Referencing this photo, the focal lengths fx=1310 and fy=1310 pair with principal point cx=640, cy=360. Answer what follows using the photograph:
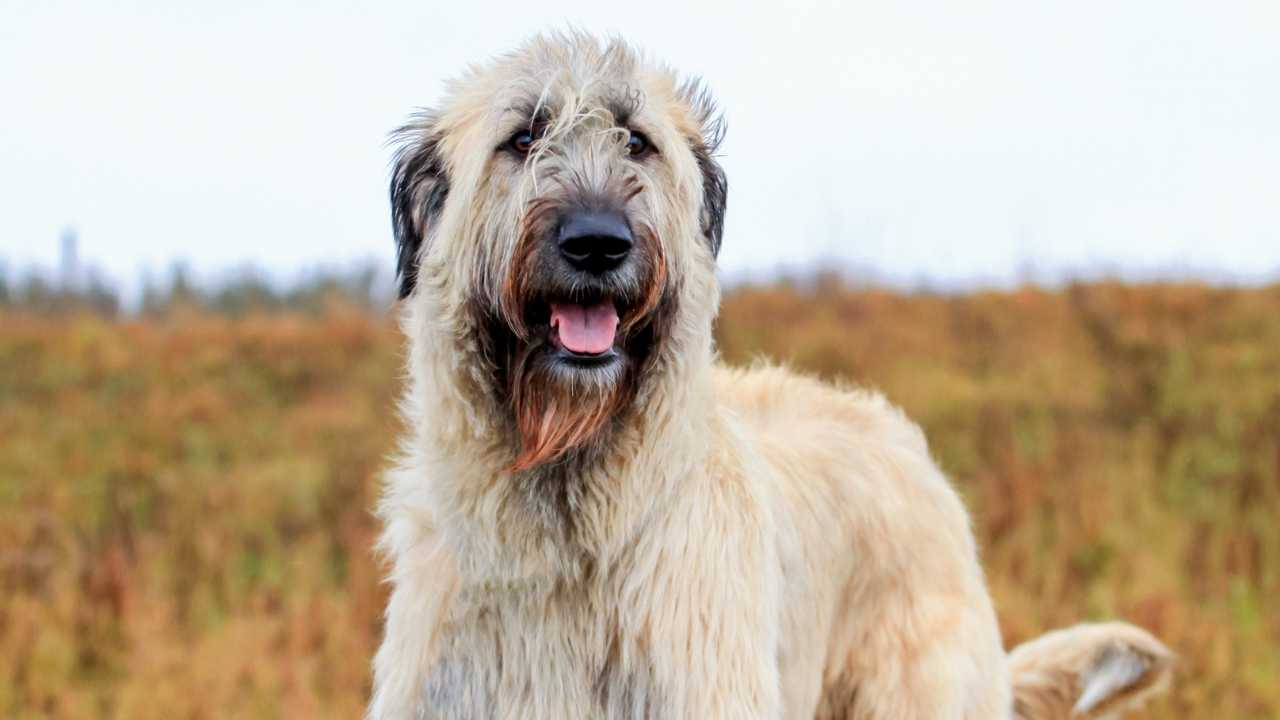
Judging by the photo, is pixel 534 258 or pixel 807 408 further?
pixel 807 408

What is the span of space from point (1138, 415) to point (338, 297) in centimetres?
919

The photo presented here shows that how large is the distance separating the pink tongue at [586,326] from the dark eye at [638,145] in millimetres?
473

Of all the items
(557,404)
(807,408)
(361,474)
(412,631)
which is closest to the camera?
(557,404)

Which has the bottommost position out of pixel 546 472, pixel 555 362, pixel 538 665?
pixel 538 665

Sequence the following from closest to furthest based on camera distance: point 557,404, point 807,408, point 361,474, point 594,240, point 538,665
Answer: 1. point 594,240
2. point 557,404
3. point 538,665
4. point 807,408
5. point 361,474

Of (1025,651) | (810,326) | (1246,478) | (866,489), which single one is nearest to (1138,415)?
(1246,478)

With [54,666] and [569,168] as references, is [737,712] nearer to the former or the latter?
[569,168]

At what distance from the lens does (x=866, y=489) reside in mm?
4168

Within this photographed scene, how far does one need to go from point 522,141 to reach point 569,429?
0.75 metres

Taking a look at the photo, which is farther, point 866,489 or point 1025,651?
point 1025,651

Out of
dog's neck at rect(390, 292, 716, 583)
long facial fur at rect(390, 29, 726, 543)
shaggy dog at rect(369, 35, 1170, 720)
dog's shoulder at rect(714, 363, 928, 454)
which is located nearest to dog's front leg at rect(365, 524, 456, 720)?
shaggy dog at rect(369, 35, 1170, 720)

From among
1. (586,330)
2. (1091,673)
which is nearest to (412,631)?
(586,330)

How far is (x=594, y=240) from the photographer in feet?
9.76

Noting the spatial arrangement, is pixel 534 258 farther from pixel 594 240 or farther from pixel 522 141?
pixel 522 141
